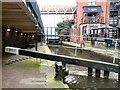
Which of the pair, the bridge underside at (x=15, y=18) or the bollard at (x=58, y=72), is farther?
the bridge underside at (x=15, y=18)

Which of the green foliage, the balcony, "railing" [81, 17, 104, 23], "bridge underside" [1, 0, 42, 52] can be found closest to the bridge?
the green foliage

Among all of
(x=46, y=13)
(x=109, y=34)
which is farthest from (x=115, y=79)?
(x=46, y=13)

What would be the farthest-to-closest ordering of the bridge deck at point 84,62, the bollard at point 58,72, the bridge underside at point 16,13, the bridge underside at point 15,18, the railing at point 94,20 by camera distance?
the railing at point 94,20
the bridge deck at point 84,62
the bridge underside at point 15,18
the bridge underside at point 16,13
the bollard at point 58,72

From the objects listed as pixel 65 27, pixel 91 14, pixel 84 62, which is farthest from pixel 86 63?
pixel 65 27

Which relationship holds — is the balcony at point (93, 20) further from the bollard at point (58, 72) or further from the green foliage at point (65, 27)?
the bollard at point (58, 72)

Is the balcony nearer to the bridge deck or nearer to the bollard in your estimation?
the bridge deck

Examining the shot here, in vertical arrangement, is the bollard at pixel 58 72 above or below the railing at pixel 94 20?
below

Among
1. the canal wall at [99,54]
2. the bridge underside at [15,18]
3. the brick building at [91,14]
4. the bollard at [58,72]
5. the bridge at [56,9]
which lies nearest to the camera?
the bollard at [58,72]

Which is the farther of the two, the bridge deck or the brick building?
the brick building

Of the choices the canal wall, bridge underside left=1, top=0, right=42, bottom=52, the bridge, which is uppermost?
the bridge

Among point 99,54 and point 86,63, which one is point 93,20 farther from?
point 86,63

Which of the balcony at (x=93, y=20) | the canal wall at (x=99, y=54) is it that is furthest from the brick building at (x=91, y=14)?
the canal wall at (x=99, y=54)

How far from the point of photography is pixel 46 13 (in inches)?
2393

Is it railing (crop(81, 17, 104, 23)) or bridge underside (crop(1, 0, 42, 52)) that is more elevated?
railing (crop(81, 17, 104, 23))
